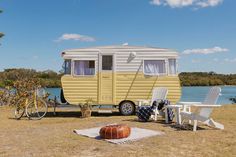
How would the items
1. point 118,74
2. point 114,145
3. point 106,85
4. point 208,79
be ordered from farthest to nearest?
point 208,79 → point 118,74 → point 106,85 → point 114,145

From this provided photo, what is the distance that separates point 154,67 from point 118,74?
136cm

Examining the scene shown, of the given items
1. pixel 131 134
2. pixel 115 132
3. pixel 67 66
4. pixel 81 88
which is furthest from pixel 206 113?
pixel 67 66

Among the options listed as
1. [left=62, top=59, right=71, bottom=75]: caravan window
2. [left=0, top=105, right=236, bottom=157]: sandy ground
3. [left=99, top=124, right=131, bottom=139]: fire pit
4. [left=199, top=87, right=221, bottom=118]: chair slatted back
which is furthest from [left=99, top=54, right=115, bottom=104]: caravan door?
[left=99, top=124, right=131, bottom=139]: fire pit

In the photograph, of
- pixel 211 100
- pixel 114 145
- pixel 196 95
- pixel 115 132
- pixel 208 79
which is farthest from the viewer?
pixel 208 79

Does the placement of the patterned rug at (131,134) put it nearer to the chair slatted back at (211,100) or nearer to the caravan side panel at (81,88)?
the chair slatted back at (211,100)

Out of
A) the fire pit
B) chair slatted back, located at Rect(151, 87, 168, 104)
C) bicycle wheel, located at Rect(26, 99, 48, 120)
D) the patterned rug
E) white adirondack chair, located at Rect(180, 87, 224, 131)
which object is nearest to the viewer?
the patterned rug

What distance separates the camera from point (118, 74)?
12562mm

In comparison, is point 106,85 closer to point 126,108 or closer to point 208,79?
point 126,108

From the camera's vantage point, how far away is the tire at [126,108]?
1246 cm

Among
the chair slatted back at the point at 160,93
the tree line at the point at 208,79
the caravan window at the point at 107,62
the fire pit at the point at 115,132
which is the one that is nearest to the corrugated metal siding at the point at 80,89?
the caravan window at the point at 107,62

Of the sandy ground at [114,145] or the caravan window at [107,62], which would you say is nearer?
the sandy ground at [114,145]

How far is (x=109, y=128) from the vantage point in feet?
23.5

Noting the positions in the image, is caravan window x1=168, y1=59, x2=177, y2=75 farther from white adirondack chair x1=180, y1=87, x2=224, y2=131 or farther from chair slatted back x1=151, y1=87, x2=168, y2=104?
white adirondack chair x1=180, y1=87, x2=224, y2=131

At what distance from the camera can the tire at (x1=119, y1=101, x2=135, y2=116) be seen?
12.5m
